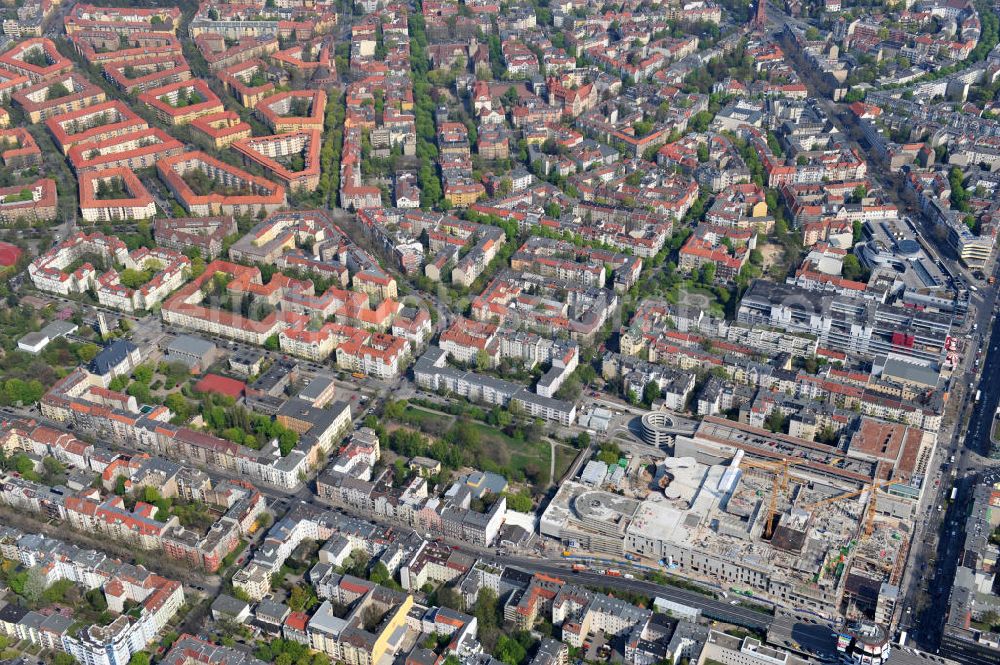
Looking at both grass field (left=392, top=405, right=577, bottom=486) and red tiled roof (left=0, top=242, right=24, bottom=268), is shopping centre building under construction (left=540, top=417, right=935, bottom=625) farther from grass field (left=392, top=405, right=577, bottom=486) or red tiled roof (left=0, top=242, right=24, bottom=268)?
red tiled roof (left=0, top=242, right=24, bottom=268)

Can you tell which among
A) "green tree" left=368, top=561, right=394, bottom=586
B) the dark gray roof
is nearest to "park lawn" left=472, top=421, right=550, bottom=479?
"green tree" left=368, top=561, right=394, bottom=586

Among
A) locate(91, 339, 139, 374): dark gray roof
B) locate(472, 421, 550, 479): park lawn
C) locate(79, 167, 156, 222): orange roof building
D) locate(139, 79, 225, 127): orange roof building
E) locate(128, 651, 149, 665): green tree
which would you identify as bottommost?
locate(128, 651, 149, 665): green tree

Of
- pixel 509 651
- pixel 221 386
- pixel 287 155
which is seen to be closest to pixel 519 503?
pixel 509 651

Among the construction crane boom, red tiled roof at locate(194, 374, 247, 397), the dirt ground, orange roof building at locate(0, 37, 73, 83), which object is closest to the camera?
the construction crane boom

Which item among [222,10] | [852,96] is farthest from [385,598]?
[222,10]

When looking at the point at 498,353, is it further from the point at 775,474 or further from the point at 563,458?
the point at 775,474

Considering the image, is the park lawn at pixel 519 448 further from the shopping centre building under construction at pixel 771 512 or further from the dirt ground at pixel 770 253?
the dirt ground at pixel 770 253

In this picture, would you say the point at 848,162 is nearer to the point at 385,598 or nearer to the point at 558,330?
the point at 558,330
